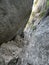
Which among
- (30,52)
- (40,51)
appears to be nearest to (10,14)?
(30,52)

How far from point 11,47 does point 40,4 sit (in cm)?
655

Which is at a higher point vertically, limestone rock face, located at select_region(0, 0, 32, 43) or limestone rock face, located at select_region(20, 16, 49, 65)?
limestone rock face, located at select_region(0, 0, 32, 43)

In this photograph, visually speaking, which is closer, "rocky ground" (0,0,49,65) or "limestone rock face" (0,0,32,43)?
"rocky ground" (0,0,49,65)

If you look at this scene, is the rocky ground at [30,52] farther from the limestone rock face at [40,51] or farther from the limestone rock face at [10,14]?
the limestone rock face at [10,14]

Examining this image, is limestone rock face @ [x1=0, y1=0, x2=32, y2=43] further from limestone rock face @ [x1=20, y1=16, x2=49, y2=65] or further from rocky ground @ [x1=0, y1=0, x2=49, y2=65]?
limestone rock face @ [x1=20, y1=16, x2=49, y2=65]

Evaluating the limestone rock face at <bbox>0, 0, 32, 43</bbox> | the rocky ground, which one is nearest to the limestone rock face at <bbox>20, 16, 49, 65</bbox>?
the rocky ground

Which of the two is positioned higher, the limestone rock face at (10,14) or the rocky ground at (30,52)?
the limestone rock face at (10,14)

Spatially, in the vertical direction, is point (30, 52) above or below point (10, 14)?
below

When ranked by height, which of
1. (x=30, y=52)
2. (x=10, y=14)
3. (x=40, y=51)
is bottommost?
(x=30, y=52)

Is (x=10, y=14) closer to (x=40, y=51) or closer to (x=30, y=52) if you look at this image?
(x=30, y=52)

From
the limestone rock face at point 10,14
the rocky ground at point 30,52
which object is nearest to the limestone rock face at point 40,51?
the rocky ground at point 30,52

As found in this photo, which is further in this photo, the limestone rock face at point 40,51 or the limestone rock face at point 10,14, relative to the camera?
the limestone rock face at point 10,14

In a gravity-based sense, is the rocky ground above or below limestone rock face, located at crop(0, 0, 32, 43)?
below

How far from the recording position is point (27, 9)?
5430 millimetres
